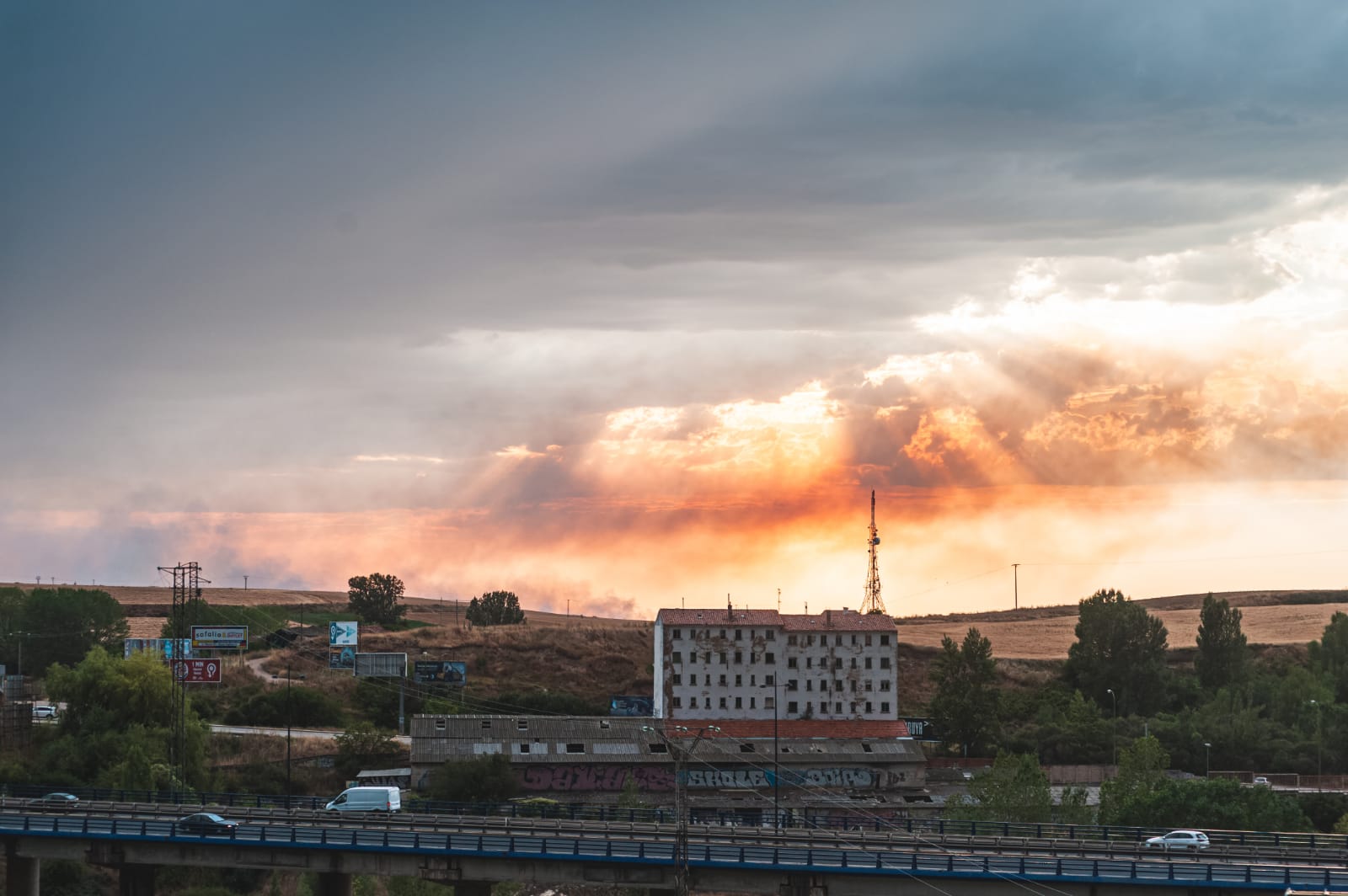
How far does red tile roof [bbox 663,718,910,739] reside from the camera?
15125 cm

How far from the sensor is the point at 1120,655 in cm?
18625

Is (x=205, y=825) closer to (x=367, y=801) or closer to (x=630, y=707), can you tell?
(x=367, y=801)

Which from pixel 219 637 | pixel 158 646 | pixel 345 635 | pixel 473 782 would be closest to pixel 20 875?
pixel 473 782

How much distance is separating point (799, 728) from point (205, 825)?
274 ft

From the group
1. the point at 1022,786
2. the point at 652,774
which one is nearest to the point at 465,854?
the point at 1022,786

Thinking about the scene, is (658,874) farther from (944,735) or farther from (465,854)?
(944,735)

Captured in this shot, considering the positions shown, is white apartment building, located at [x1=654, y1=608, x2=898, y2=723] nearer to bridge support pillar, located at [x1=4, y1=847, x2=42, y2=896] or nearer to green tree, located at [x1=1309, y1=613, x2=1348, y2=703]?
green tree, located at [x1=1309, y1=613, x2=1348, y2=703]

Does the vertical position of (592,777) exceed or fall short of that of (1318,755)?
it falls short

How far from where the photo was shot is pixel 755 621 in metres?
162

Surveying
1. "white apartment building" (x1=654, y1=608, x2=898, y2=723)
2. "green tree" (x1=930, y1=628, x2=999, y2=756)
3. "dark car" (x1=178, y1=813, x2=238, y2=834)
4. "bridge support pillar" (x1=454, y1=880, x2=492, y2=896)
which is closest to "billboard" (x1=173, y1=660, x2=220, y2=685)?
"white apartment building" (x1=654, y1=608, x2=898, y2=723)

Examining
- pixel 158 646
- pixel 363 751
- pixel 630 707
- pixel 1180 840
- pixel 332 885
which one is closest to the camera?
pixel 1180 840

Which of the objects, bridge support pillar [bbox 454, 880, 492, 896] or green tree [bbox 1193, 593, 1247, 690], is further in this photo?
green tree [bbox 1193, 593, 1247, 690]

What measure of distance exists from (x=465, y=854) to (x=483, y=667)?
379ft

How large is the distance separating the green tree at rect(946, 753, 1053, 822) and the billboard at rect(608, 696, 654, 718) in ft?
186
